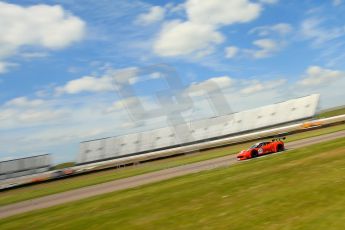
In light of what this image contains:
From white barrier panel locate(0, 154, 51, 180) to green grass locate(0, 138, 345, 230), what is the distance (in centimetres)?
5207

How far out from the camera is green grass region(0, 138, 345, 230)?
28.0ft

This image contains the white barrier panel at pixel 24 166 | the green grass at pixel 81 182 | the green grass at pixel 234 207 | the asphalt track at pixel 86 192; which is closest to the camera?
the green grass at pixel 234 207

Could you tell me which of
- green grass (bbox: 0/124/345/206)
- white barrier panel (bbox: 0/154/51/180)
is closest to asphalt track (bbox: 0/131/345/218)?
green grass (bbox: 0/124/345/206)

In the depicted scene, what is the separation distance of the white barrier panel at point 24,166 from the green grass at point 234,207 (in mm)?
52072

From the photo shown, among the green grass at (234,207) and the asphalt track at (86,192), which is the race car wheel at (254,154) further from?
the green grass at (234,207)

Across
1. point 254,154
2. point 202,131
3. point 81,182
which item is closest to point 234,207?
point 254,154

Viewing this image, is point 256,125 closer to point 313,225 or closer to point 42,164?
point 42,164

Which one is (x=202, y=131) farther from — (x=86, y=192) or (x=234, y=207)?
(x=234, y=207)

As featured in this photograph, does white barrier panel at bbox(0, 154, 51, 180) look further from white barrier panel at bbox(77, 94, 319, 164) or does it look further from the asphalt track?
the asphalt track

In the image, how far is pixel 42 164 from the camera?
66438 mm

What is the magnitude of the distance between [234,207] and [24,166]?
206ft

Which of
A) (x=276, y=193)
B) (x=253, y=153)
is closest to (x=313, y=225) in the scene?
A: (x=276, y=193)

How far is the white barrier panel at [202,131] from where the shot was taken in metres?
91.7

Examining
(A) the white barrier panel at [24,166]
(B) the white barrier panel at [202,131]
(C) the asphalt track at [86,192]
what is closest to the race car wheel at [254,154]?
(C) the asphalt track at [86,192]
